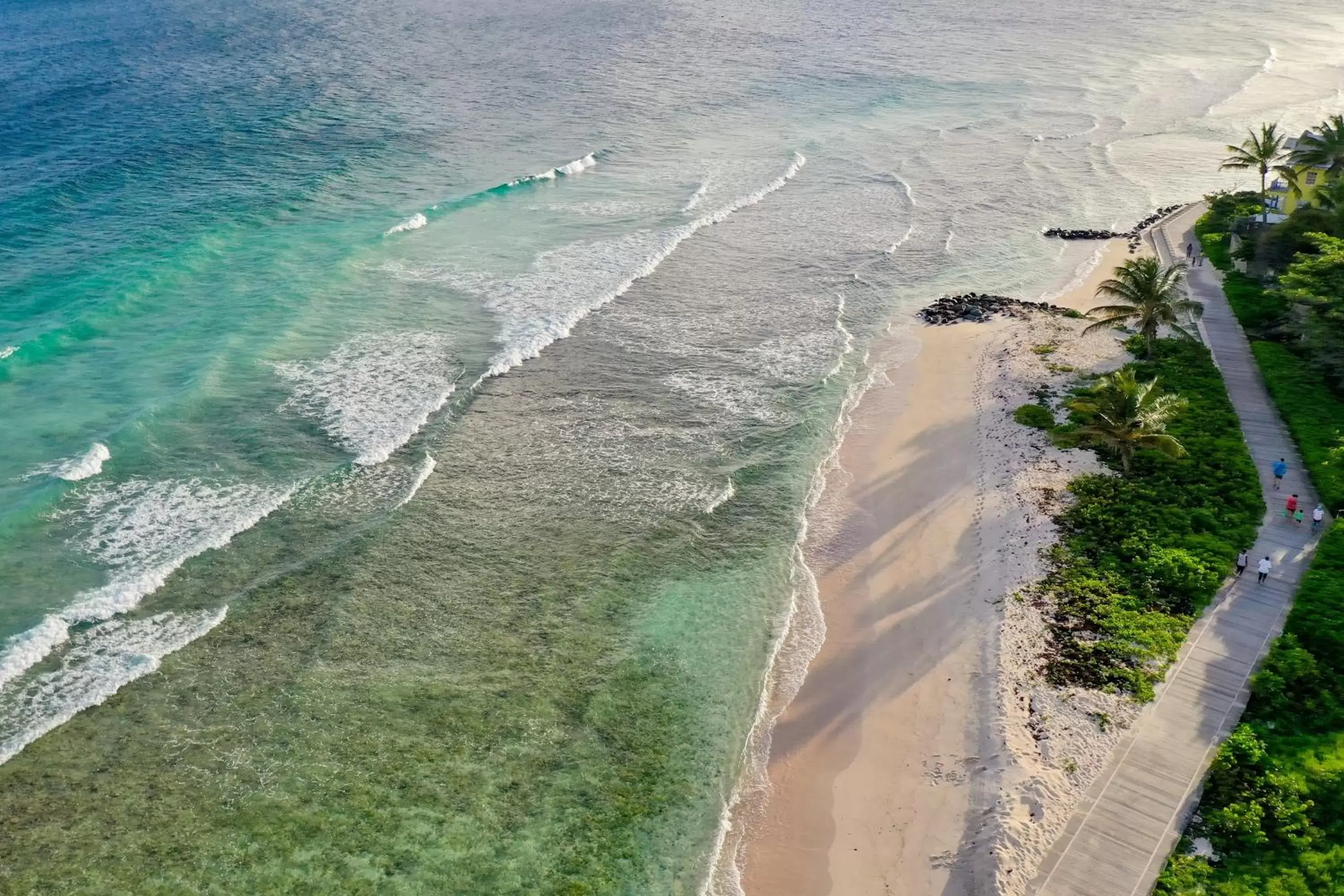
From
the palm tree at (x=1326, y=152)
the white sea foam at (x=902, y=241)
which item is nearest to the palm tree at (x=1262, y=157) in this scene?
the palm tree at (x=1326, y=152)

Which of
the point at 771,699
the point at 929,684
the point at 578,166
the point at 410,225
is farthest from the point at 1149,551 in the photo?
the point at 578,166

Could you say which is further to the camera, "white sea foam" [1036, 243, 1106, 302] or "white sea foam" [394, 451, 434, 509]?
"white sea foam" [1036, 243, 1106, 302]

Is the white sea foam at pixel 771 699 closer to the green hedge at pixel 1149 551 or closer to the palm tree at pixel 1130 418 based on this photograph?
the green hedge at pixel 1149 551

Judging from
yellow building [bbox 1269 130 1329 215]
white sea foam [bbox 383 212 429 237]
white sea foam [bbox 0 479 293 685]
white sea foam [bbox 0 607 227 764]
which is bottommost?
white sea foam [bbox 0 607 227 764]

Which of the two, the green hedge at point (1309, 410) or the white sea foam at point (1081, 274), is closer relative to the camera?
the green hedge at point (1309, 410)

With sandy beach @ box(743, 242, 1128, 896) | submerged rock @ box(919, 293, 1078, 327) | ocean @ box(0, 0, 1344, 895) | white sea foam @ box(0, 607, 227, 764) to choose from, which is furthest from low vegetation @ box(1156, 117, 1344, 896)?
white sea foam @ box(0, 607, 227, 764)

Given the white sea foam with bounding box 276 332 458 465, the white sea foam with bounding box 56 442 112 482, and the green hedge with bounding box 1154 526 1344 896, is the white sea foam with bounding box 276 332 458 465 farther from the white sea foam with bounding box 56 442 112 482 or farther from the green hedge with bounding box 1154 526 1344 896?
the green hedge with bounding box 1154 526 1344 896

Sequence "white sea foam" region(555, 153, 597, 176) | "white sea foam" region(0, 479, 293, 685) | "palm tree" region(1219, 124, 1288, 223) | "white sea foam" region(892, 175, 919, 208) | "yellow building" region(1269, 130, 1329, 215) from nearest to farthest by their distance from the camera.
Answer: "white sea foam" region(0, 479, 293, 685)
"yellow building" region(1269, 130, 1329, 215)
"palm tree" region(1219, 124, 1288, 223)
"white sea foam" region(892, 175, 919, 208)
"white sea foam" region(555, 153, 597, 176)

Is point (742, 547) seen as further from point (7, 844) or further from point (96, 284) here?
point (96, 284)
